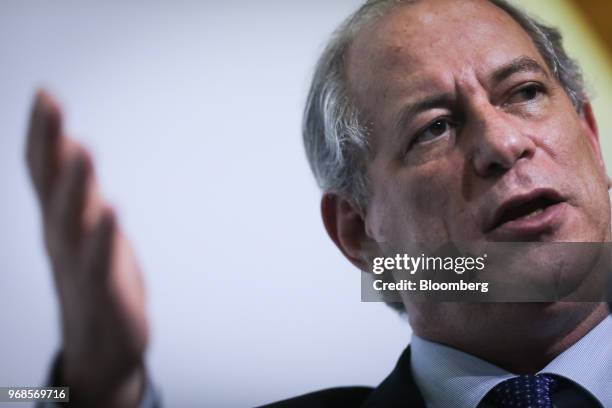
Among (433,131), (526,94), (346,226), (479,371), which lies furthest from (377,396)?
(526,94)

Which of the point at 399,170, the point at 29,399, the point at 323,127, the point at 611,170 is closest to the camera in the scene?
the point at 29,399

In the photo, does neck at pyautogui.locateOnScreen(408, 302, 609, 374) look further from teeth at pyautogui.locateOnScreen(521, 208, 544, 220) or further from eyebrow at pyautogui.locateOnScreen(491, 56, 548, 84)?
eyebrow at pyautogui.locateOnScreen(491, 56, 548, 84)

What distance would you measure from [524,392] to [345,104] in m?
0.54

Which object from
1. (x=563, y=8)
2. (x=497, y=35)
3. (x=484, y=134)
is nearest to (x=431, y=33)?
(x=497, y=35)

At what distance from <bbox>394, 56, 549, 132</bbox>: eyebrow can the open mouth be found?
0.19 m

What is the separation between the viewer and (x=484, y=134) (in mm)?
896

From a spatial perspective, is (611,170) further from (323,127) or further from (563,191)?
(323,127)

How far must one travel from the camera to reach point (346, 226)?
109 centimetres

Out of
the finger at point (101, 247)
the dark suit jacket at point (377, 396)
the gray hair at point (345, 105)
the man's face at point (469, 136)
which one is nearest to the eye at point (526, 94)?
the man's face at point (469, 136)

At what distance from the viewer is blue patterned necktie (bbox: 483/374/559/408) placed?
0.84 meters

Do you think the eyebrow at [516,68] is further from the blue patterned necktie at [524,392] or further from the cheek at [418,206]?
the blue patterned necktie at [524,392]

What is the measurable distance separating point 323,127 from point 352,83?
0.32ft

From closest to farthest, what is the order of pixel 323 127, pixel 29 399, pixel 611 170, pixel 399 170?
Answer: pixel 29 399
pixel 399 170
pixel 323 127
pixel 611 170

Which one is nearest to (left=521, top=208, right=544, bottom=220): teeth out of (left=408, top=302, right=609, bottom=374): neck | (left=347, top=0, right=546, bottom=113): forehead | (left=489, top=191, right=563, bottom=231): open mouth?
(left=489, top=191, right=563, bottom=231): open mouth
